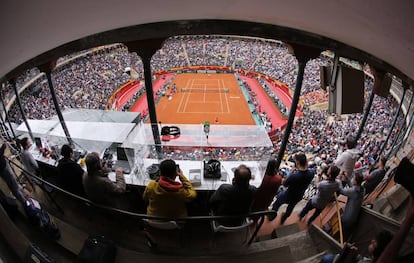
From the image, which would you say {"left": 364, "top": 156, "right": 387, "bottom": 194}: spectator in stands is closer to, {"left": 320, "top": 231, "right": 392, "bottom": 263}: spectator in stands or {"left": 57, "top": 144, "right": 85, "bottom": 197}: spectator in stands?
{"left": 320, "top": 231, "right": 392, "bottom": 263}: spectator in stands

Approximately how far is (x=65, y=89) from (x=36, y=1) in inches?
952

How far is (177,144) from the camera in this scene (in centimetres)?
457

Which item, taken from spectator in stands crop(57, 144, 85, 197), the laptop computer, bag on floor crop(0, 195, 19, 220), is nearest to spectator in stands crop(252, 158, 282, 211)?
the laptop computer

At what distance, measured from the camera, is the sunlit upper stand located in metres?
3.98

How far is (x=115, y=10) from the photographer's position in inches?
114

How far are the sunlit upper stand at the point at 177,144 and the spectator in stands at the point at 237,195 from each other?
0.91 metres

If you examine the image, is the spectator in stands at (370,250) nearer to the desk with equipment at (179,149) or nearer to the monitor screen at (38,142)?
the desk with equipment at (179,149)

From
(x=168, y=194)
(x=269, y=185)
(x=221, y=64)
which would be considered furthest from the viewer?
(x=221, y=64)

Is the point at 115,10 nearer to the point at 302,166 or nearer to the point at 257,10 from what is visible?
the point at 257,10

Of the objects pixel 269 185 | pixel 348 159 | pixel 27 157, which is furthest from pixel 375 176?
pixel 27 157

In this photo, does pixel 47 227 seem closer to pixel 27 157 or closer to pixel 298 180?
pixel 27 157

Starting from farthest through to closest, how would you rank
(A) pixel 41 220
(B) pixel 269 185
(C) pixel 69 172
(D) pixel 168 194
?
(B) pixel 269 185 → (C) pixel 69 172 → (D) pixel 168 194 → (A) pixel 41 220

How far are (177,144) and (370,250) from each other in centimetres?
314

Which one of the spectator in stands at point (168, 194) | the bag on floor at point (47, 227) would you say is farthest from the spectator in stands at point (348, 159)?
the bag on floor at point (47, 227)
